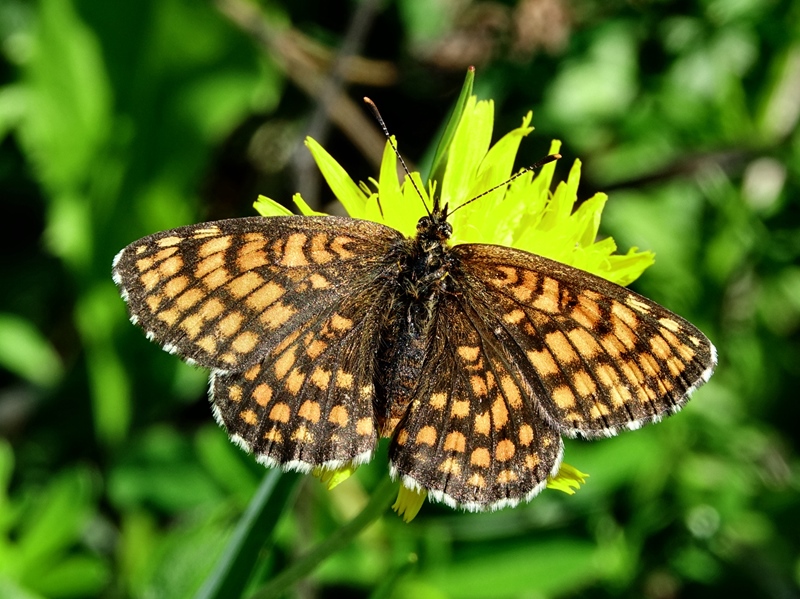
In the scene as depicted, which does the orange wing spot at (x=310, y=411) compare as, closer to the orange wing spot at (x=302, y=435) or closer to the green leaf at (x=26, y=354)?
the orange wing spot at (x=302, y=435)

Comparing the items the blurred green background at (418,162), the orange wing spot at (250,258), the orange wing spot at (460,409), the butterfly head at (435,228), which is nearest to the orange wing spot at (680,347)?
the orange wing spot at (460,409)

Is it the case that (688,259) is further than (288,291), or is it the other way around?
(688,259)

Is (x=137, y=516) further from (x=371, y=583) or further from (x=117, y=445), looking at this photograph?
(x=371, y=583)

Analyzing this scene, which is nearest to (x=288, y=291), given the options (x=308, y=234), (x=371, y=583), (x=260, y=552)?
(x=308, y=234)

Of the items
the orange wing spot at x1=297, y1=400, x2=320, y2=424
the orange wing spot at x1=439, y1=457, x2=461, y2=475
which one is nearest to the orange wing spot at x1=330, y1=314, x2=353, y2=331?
the orange wing spot at x1=297, y1=400, x2=320, y2=424

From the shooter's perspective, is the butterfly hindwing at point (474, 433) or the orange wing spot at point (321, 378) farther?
the orange wing spot at point (321, 378)

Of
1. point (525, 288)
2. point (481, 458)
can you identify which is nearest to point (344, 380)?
point (481, 458)

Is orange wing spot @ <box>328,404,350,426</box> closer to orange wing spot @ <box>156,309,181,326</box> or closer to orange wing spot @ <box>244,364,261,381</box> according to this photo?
orange wing spot @ <box>244,364,261,381</box>

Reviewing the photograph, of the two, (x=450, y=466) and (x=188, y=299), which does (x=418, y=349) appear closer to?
(x=450, y=466)
